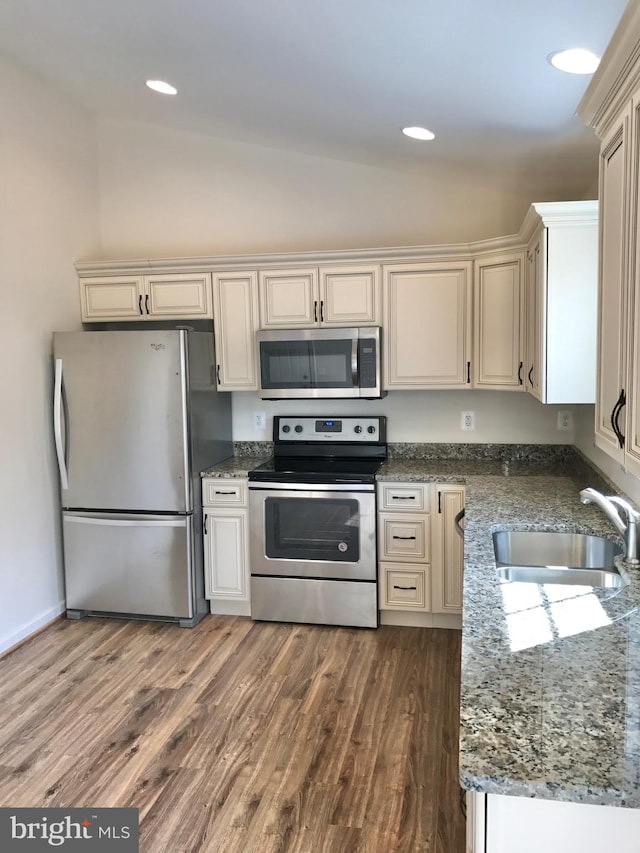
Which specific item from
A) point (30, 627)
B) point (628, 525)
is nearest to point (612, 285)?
point (628, 525)

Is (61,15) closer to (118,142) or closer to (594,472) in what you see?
(118,142)

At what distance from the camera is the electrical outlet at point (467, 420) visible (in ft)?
12.9

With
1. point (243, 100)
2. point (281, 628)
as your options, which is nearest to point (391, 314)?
point (243, 100)

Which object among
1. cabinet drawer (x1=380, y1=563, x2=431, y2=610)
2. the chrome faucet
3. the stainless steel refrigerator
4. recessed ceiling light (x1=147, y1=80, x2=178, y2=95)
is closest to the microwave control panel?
the stainless steel refrigerator

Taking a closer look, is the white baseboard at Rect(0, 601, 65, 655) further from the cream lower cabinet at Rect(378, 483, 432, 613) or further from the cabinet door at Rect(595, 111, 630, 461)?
the cabinet door at Rect(595, 111, 630, 461)

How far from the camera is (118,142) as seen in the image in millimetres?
4223

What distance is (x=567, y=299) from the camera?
8.71 ft

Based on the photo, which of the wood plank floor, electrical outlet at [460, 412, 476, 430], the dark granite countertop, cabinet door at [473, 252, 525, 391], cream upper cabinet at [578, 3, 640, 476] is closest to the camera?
the dark granite countertop

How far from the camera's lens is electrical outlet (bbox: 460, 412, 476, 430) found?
12.9 feet

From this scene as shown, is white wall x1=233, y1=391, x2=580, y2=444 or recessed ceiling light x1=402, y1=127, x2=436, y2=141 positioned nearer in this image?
recessed ceiling light x1=402, y1=127, x2=436, y2=141

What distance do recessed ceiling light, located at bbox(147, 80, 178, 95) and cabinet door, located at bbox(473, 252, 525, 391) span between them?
1823 millimetres

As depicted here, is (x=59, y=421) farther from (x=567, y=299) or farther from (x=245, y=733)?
(x=567, y=299)

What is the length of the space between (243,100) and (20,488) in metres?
2.34

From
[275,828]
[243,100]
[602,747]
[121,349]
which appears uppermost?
[243,100]
